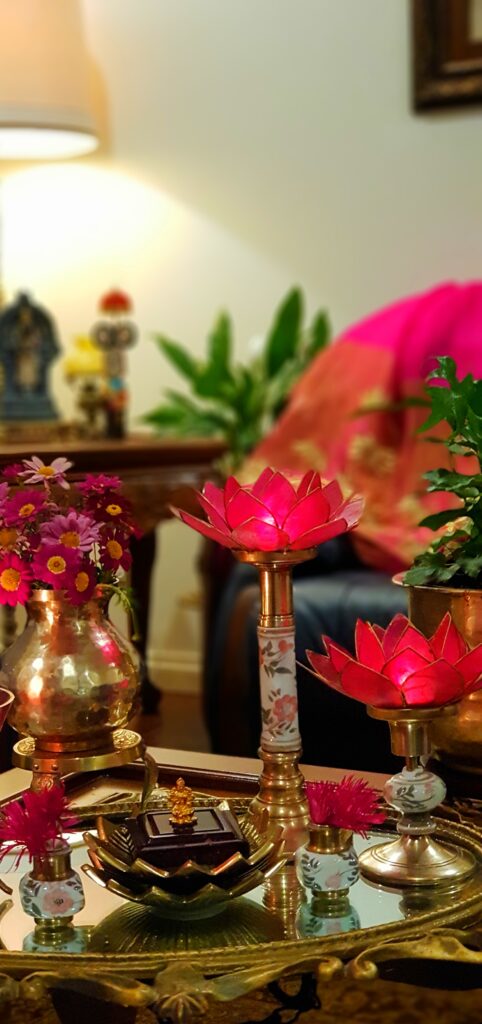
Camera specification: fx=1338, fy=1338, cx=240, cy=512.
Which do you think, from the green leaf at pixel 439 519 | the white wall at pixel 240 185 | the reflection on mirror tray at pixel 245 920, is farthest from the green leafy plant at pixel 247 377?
the reflection on mirror tray at pixel 245 920

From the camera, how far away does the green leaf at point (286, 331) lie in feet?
10.4

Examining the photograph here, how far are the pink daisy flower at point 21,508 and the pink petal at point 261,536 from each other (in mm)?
162

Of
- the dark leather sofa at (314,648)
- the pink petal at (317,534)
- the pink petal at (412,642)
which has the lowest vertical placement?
the dark leather sofa at (314,648)

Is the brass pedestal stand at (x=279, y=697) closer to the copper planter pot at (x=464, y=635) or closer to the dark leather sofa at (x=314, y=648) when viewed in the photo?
the copper planter pot at (x=464, y=635)

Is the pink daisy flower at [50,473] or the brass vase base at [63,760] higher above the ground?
the pink daisy flower at [50,473]

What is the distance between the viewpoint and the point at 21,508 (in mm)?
1054

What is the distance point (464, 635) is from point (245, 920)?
32 centimetres

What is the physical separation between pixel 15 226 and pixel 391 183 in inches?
45.0

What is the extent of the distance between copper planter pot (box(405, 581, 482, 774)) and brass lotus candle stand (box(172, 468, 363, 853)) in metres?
0.12

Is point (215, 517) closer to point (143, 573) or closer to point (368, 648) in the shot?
point (368, 648)

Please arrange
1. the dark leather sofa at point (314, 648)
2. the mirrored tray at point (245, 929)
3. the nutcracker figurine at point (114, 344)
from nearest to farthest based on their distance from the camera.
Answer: the mirrored tray at point (245, 929) < the dark leather sofa at point (314, 648) < the nutcracker figurine at point (114, 344)

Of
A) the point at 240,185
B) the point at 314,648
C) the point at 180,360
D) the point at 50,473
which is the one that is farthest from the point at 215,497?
the point at 240,185

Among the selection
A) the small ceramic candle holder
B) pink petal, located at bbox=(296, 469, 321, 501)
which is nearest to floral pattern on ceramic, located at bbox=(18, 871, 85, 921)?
the small ceramic candle holder

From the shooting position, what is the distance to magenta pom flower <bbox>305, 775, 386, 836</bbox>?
898 mm
